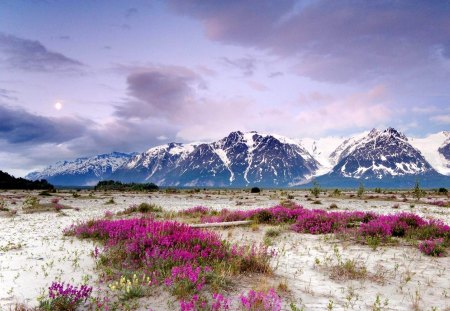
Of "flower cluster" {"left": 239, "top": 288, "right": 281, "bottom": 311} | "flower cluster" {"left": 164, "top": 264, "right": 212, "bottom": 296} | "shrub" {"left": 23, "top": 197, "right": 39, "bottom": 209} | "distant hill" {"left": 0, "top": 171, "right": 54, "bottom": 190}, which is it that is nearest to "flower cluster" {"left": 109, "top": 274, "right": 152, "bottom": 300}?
"flower cluster" {"left": 164, "top": 264, "right": 212, "bottom": 296}

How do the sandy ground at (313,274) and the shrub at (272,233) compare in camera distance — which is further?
the shrub at (272,233)

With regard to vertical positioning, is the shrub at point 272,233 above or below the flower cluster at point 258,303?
below

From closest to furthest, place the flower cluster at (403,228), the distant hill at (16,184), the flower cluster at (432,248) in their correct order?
1. the flower cluster at (432,248)
2. the flower cluster at (403,228)
3. the distant hill at (16,184)

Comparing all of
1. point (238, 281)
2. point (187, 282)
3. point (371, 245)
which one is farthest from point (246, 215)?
point (187, 282)

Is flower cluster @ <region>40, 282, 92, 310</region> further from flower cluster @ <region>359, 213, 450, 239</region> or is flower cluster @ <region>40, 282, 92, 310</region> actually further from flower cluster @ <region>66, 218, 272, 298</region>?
flower cluster @ <region>359, 213, 450, 239</region>

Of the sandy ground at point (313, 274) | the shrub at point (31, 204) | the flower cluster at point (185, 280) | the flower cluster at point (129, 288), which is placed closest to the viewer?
the flower cluster at point (129, 288)

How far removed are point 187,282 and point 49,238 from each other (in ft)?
33.0

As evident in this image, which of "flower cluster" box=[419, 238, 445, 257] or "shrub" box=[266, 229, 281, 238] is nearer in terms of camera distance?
"flower cluster" box=[419, 238, 445, 257]

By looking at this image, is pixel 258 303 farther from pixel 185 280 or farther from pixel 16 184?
pixel 16 184

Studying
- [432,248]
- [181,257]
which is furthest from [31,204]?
[432,248]

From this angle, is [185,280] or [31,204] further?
[31,204]

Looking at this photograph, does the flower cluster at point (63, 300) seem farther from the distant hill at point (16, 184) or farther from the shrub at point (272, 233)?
the distant hill at point (16, 184)

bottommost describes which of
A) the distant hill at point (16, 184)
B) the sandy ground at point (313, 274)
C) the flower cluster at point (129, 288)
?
the sandy ground at point (313, 274)

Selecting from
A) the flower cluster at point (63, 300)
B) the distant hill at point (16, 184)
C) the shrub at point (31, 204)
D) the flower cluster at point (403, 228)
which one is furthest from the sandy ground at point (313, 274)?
the distant hill at point (16, 184)
